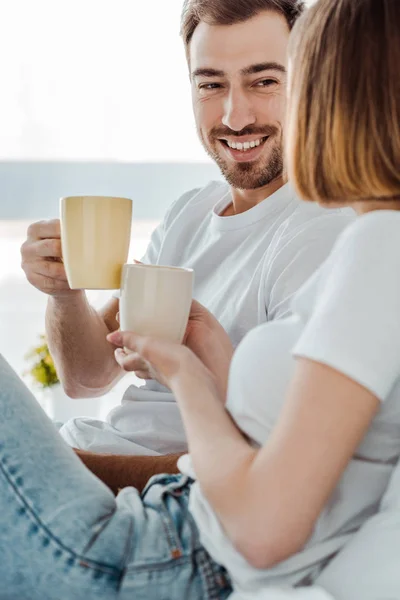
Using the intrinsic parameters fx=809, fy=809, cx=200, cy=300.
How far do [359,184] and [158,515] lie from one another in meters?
0.46

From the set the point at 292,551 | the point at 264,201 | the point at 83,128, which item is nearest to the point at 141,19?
the point at 83,128

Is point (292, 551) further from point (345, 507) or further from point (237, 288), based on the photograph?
point (237, 288)

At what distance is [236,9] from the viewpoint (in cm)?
167

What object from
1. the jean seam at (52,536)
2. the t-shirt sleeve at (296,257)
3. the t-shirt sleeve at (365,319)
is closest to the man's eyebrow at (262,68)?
the t-shirt sleeve at (296,257)

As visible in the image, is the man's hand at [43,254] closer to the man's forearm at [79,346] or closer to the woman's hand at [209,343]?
the man's forearm at [79,346]

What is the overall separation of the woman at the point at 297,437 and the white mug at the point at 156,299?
86mm

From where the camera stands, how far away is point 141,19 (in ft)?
9.79

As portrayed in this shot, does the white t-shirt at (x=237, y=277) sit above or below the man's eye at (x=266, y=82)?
below

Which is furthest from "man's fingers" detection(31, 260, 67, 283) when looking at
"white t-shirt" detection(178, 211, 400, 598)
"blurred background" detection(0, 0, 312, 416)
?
"blurred background" detection(0, 0, 312, 416)

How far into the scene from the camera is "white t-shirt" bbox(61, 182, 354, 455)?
4.51 ft

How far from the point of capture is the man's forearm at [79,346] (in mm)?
1674

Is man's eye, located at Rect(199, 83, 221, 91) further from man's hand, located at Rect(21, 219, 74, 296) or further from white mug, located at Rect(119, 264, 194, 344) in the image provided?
white mug, located at Rect(119, 264, 194, 344)

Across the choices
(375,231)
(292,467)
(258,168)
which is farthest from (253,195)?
(292,467)

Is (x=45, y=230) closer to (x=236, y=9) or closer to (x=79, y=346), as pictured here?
(x=79, y=346)
